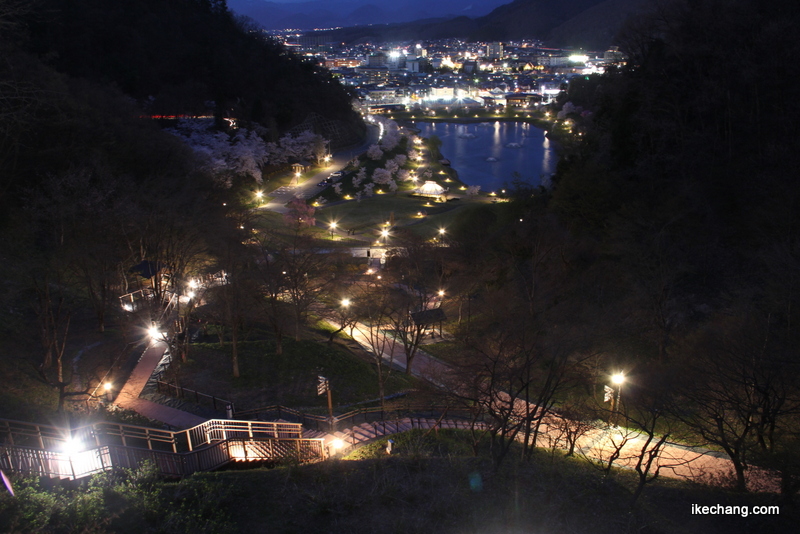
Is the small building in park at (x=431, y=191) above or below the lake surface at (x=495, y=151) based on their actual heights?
below

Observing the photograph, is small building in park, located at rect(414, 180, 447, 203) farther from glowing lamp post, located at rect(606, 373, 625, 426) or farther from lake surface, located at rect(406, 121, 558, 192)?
glowing lamp post, located at rect(606, 373, 625, 426)

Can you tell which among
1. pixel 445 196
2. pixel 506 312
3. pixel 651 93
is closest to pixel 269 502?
pixel 506 312

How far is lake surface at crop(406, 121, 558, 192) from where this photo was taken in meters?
50.7

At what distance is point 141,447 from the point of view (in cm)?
733

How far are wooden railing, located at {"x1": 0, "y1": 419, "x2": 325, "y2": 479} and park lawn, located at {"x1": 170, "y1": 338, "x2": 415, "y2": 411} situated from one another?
2.57 meters

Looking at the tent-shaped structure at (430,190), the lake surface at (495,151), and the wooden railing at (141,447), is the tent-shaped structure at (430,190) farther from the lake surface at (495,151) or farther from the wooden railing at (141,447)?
the wooden railing at (141,447)

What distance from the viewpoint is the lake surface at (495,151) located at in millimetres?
50688

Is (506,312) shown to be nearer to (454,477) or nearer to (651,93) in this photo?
(454,477)

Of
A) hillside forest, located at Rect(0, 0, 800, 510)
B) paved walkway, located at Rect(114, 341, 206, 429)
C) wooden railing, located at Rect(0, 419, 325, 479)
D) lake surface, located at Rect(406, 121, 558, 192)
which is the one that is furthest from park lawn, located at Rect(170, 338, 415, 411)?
lake surface, located at Rect(406, 121, 558, 192)

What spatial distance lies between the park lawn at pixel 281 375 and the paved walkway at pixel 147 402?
626mm

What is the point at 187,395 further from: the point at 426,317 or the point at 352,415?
the point at 426,317

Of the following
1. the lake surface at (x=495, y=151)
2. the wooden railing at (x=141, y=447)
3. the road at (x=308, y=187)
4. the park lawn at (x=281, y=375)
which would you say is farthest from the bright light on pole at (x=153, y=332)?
the lake surface at (x=495, y=151)

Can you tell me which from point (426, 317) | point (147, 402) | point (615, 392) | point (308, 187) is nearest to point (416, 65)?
point (308, 187)

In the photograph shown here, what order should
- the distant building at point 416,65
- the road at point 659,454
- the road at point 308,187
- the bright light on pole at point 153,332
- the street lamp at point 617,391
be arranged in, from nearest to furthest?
the road at point 659,454, the street lamp at point 617,391, the bright light on pole at point 153,332, the road at point 308,187, the distant building at point 416,65
